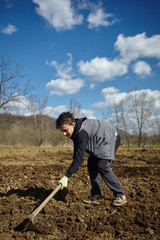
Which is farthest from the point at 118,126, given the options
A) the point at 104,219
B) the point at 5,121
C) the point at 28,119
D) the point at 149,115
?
the point at 104,219

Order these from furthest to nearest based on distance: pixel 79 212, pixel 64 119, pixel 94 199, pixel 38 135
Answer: pixel 38 135, pixel 94 199, pixel 79 212, pixel 64 119

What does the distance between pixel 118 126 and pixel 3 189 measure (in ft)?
90.0

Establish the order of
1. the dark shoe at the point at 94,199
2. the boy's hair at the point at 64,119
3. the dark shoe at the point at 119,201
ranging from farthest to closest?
1. the dark shoe at the point at 94,199
2. the dark shoe at the point at 119,201
3. the boy's hair at the point at 64,119

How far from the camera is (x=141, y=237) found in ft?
7.95

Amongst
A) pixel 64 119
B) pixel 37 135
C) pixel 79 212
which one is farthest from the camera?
pixel 37 135

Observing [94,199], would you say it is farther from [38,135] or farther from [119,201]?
[38,135]

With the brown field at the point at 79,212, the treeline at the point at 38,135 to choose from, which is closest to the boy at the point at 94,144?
the brown field at the point at 79,212

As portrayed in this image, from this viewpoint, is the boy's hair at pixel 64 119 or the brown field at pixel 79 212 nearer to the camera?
the brown field at pixel 79 212

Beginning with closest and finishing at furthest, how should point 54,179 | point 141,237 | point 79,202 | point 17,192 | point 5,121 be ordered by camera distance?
point 141,237
point 79,202
point 17,192
point 54,179
point 5,121

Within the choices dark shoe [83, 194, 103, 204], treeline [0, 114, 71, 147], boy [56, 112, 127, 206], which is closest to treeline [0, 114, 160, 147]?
treeline [0, 114, 71, 147]

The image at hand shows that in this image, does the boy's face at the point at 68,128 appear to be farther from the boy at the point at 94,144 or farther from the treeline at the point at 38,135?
the treeline at the point at 38,135

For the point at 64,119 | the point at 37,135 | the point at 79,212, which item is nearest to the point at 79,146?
the point at 64,119

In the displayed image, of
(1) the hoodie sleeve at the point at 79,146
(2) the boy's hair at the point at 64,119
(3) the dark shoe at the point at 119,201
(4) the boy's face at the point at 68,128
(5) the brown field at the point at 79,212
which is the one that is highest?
(2) the boy's hair at the point at 64,119

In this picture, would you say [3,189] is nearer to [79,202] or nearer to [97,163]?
[79,202]
